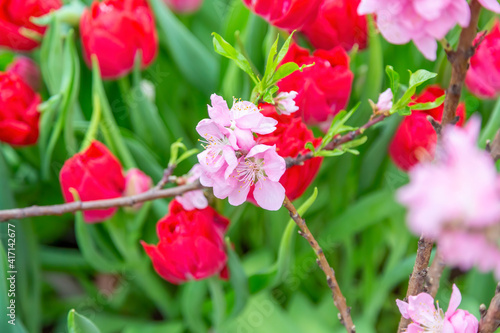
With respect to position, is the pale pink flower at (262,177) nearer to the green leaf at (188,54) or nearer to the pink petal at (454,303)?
the pink petal at (454,303)

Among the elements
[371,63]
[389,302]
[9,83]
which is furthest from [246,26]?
[389,302]

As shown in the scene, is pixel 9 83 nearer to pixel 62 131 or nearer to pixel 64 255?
pixel 62 131

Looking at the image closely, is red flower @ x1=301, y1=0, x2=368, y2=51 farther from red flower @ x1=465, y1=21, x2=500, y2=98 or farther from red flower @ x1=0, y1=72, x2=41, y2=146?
red flower @ x1=0, y1=72, x2=41, y2=146

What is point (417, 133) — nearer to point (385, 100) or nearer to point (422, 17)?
point (385, 100)

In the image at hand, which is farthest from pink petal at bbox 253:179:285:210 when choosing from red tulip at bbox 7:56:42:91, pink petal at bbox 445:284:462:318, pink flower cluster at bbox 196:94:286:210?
red tulip at bbox 7:56:42:91

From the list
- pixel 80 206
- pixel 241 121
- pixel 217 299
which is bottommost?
pixel 217 299

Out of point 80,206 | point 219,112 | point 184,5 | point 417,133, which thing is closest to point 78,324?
point 80,206

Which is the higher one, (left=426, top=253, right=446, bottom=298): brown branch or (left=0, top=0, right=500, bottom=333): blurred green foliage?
(left=426, top=253, right=446, bottom=298): brown branch
